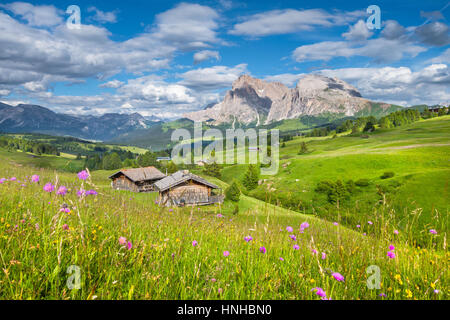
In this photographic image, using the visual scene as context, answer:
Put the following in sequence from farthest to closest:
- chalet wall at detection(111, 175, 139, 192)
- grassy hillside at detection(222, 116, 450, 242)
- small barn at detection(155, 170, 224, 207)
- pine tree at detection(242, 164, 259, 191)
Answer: pine tree at detection(242, 164, 259, 191)
chalet wall at detection(111, 175, 139, 192)
small barn at detection(155, 170, 224, 207)
grassy hillside at detection(222, 116, 450, 242)

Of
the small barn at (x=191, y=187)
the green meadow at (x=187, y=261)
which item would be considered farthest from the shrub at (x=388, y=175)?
the green meadow at (x=187, y=261)

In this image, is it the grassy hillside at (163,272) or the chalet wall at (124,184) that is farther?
the chalet wall at (124,184)

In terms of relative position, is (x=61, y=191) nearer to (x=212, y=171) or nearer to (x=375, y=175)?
(x=375, y=175)

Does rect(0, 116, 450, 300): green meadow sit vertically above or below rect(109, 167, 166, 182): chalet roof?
above

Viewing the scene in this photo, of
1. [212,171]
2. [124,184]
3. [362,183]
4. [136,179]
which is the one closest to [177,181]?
[136,179]

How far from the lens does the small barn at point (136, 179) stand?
65562mm

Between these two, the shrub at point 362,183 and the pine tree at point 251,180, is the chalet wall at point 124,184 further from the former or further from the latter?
the shrub at point 362,183

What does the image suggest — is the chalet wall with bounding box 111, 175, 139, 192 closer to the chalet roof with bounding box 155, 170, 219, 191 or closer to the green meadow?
the chalet roof with bounding box 155, 170, 219, 191

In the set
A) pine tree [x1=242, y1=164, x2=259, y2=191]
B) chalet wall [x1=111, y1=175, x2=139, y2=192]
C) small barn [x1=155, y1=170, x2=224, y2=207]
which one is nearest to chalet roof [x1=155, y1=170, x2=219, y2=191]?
small barn [x1=155, y1=170, x2=224, y2=207]

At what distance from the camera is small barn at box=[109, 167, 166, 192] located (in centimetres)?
6556

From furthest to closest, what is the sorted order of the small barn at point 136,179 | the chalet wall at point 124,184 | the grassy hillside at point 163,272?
the chalet wall at point 124,184 → the small barn at point 136,179 → the grassy hillside at point 163,272
